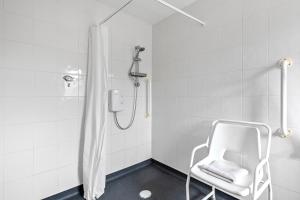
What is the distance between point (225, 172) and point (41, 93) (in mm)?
1793

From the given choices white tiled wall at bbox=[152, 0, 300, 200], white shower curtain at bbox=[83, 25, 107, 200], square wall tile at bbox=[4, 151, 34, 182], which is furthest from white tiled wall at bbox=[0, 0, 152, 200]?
white tiled wall at bbox=[152, 0, 300, 200]

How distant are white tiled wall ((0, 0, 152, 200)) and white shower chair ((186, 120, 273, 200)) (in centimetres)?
135

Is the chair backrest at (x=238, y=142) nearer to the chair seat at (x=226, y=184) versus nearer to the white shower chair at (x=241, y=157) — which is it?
the white shower chair at (x=241, y=157)

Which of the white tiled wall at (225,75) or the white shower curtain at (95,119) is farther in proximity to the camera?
the white shower curtain at (95,119)

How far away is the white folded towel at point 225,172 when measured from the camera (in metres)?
1.17

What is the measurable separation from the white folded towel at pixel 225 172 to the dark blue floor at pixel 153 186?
2.02 feet

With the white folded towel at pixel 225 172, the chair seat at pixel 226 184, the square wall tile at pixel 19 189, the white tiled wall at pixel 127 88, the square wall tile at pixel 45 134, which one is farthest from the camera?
the white tiled wall at pixel 127 88

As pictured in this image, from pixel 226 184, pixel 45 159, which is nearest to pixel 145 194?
pixel 226 184

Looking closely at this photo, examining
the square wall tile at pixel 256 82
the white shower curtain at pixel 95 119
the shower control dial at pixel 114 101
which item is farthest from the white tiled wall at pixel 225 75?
the white shower curtain at pixel 95 119

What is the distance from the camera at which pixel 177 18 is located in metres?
2.18

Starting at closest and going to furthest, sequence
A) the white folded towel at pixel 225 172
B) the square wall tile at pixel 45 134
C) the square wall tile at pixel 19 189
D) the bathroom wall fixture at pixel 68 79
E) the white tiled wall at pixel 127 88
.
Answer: the white folded towel at pixel 225 172 < the square wall tile at pixel 19 189 < the square wall tile at pixel 45 134 < the bathroom wall fixture at pixel 68 79 < the white tiled wall at pixel 127 88

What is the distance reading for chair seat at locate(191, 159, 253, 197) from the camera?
1.06 meters

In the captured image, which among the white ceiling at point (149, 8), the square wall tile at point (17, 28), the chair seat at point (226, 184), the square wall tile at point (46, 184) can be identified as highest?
the white ceiling at point (149, 8)

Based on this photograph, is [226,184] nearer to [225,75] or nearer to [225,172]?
[225,172]
